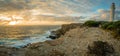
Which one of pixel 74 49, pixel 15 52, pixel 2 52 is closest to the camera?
pixel 2 52

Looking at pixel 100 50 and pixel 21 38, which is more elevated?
pixel 100 50

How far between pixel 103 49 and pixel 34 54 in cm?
686

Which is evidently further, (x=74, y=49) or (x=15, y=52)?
(x=74, y=49)

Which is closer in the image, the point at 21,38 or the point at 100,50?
the point at 100,50

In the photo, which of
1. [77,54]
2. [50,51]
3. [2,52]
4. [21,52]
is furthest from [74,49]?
[2,52]

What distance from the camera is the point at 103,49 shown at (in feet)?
58.6

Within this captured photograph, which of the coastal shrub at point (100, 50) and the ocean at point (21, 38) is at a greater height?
the coastal shrub at point (100, 50)

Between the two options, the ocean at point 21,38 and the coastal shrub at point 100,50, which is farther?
the ocean at point 21,38

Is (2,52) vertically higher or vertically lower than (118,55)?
higher

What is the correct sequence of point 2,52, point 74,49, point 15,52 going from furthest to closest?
1. point 74,49
2. point 15,52
3. point 2,52

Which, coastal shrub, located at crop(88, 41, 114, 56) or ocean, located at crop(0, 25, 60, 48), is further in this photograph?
ocean, located at crop(0, 25, 60, 48)

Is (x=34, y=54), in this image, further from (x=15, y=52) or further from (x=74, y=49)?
(x=74, y=49)

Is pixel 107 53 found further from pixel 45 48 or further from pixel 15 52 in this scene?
pixel 15 52

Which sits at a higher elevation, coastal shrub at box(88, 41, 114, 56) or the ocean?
coastal shrub at box(88, 41, 114, 56)
